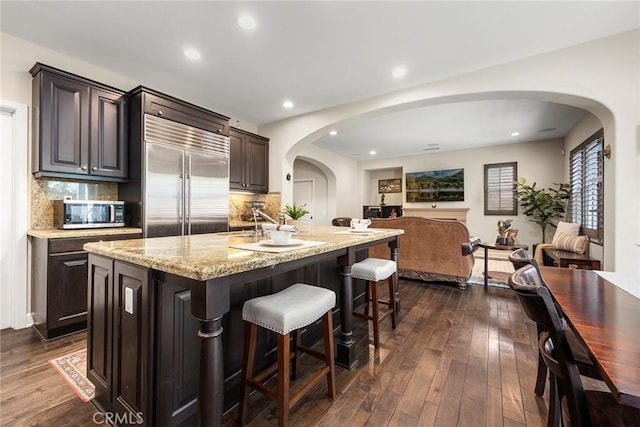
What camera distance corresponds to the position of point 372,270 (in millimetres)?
2178

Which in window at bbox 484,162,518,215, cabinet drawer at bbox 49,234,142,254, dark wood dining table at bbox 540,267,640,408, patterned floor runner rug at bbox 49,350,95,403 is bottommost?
patterned floor runner rug at bbox 49,350,95,403

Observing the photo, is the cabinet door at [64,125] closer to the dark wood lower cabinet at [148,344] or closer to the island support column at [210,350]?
the dark wood lower cabinet at [148,344]

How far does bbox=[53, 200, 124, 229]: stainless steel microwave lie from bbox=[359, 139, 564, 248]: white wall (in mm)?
7253

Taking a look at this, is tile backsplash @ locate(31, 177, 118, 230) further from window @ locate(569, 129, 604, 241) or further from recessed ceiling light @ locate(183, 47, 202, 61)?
window @ locate(569, 129, 604, 241)

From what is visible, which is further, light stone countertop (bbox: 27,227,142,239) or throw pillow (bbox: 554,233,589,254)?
throw pillow (bbox: 554,233,589,254)

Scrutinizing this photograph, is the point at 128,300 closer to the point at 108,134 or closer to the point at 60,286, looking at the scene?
the point at 60,286

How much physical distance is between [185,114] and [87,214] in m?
1.58

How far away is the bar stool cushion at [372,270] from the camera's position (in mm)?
2166

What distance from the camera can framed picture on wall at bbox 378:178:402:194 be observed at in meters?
8.80

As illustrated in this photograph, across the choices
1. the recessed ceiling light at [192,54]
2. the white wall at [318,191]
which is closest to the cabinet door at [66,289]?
the recessed ceiling light at [192,54]

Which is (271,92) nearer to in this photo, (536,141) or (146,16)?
(146,16)

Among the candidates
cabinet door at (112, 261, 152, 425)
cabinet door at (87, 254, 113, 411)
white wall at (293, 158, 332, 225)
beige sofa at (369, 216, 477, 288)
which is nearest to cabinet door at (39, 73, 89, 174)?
cabinet door at (87, 254, 113, 411)

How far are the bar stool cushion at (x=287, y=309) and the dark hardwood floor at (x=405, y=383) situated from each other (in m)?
0.57

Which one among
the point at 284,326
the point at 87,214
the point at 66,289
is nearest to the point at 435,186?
the point at 284,326
